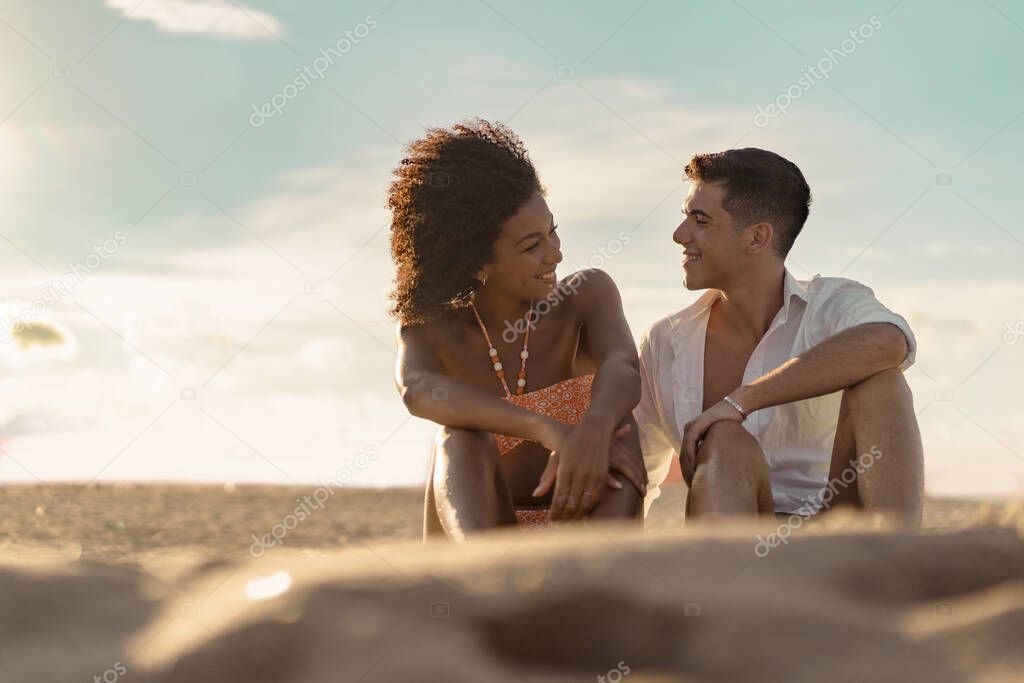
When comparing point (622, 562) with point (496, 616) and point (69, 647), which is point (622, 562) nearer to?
point (496, 616)

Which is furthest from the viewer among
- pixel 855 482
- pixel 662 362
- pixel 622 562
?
pixel 662 362

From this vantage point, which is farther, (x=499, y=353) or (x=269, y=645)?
(x=499, y=353)

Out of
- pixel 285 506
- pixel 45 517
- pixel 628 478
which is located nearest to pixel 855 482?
pixel 628 478

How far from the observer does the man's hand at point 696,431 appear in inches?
127

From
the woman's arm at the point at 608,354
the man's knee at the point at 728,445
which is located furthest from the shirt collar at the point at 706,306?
the man's knee at the point at 728,445

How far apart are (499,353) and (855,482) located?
1.30 metres

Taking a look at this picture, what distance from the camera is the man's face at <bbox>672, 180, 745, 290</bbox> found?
14.0 feet

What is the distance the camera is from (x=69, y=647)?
1353 millimetres

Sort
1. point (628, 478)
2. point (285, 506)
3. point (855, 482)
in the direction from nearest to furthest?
point (628, 478) → point (855, 482) → point (285, 506)

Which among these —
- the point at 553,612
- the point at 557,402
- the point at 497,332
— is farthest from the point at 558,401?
the point at 553,612

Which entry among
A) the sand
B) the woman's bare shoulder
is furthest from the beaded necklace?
the sand

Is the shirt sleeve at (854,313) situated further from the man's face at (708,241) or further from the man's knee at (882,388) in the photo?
the man's face at (708,241)

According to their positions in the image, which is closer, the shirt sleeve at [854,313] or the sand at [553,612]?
the sand at [553,612]

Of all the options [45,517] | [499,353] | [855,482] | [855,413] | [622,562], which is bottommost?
[622,562]
